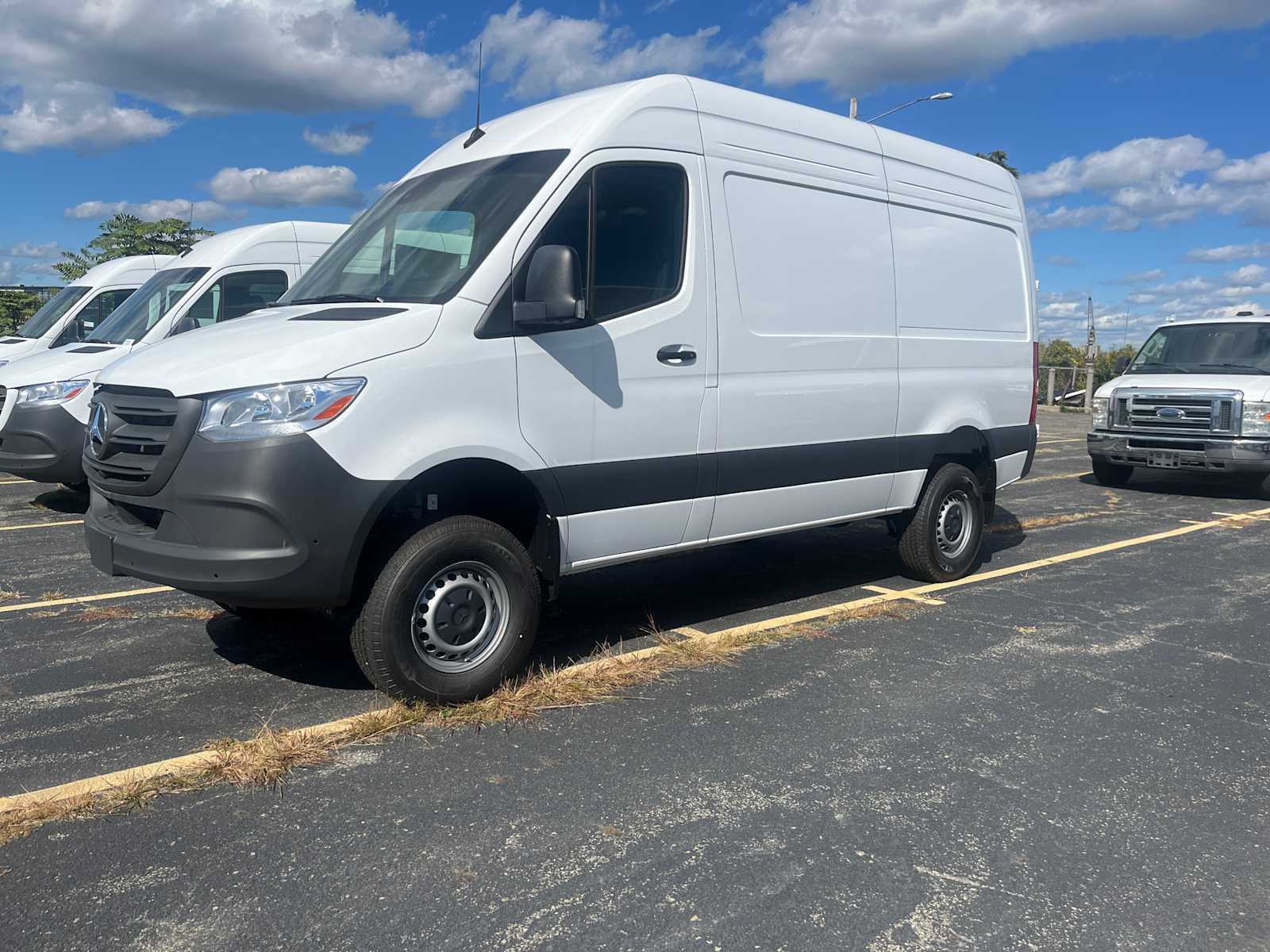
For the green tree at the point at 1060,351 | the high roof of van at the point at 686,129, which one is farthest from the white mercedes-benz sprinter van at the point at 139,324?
the green tree at the point at 1060,351

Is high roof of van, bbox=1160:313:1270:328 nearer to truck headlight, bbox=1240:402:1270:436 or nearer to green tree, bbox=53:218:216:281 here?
truck headlight, bbox=1240:402:1270:436

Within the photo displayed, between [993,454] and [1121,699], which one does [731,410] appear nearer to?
[1121,699]

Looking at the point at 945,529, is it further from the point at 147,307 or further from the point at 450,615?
the point at 147,307

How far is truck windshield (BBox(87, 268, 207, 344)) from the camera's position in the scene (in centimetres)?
1004

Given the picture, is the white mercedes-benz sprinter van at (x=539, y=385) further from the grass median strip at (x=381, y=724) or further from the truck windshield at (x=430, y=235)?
the grass median strip at (x=381, y=724)

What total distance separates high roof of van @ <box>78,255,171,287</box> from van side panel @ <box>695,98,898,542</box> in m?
9.97

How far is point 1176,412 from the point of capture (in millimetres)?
11695

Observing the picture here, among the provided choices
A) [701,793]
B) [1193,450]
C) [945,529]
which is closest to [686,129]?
[701,793]

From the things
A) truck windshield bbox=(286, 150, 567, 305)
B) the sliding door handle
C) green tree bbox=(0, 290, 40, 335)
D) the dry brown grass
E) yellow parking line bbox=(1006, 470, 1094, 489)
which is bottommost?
yellow parking line bbox=(1006, 470, 1094, 489)

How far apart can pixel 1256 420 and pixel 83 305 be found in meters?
13.6

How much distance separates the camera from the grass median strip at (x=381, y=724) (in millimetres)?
3402

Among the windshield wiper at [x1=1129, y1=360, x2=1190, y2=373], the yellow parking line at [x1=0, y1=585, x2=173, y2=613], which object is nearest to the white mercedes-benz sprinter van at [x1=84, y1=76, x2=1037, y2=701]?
the yellow parking line at [x1=0, y1=585, x2=173, y2=613]

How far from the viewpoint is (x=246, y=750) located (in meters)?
3.77

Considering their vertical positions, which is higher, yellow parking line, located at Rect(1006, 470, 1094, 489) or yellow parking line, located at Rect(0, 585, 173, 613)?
yellow parking line, located at Rect(0, 585, 173, 613)
